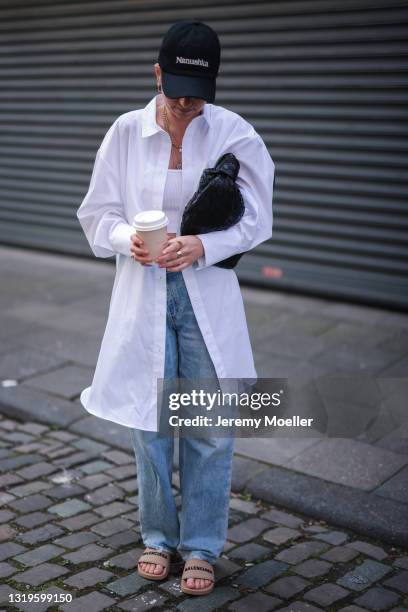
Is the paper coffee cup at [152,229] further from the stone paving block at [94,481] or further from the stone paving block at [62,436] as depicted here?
Answer: the stone paving block at [62,436]

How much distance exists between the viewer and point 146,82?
8.14 m

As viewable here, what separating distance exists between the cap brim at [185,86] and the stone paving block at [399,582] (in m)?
2.07

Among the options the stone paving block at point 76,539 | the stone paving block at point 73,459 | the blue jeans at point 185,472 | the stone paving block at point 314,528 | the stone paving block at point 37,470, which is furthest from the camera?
the stone paving block at point 73,459

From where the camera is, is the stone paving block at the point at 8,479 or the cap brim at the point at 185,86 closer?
the cap brim at the point at 185,86

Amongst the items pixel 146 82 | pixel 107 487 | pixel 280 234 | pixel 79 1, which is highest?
pixel 79 1

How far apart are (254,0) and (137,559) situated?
16.3 ft

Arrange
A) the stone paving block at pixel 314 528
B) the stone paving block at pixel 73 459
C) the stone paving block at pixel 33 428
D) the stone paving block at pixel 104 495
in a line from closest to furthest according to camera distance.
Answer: the stone paving block at pixel 314 528, the stone paving block at pixel 104 495, the stone paving block at pixel 73 459, the stone paving block at pixel 33 428

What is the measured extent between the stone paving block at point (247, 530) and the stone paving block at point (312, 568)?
1.06 ft

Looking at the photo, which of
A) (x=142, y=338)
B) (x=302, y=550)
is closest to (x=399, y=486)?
(x=302, y=550)

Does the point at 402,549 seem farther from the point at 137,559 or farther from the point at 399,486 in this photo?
the point at 137,559

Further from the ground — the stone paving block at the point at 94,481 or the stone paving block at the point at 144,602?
the stone paving block at the point at 144,602

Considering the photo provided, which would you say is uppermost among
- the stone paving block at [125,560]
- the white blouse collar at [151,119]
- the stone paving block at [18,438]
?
the white blouse collar at [151,119]

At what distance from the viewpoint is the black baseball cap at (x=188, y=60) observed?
3.07 meters

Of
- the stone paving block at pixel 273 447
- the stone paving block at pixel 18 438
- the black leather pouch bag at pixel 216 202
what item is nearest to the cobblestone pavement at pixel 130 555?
the stone paving block at pixel 18 438
